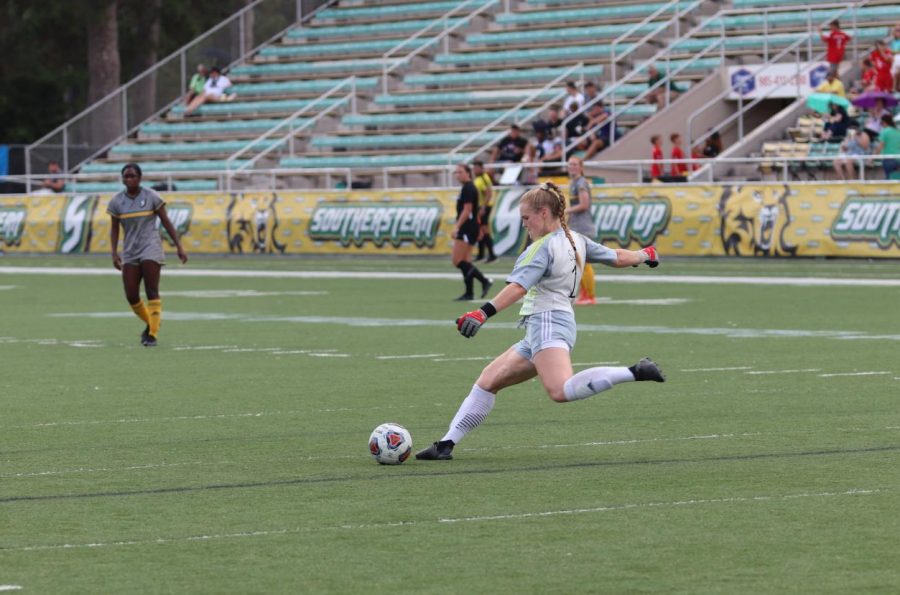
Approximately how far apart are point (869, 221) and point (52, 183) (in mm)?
23416

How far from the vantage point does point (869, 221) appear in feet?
110

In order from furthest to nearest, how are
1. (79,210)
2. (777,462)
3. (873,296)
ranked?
(79,210)
(873,296)
(777,462)

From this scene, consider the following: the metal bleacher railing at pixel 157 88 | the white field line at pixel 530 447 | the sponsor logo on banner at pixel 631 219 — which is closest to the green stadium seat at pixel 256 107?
the metal bleacher railing at pixel 157 88

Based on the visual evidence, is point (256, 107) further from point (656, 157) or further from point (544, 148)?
point (656, 157)

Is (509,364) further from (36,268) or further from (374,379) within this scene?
(36,268)

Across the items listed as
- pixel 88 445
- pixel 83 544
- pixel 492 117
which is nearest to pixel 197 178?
pixel 492 117

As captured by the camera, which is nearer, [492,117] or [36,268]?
[36,268]

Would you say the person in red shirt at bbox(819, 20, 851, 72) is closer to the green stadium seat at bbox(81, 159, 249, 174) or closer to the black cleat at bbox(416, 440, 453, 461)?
the green stadium seat at bbox(81, 159, 249, 174)

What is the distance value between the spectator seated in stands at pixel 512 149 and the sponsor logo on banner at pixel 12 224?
11978 millimetres

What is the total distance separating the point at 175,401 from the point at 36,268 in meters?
26.5

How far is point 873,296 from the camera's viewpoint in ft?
87.2

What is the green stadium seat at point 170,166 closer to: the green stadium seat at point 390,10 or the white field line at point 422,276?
the green stadium seat at point 390,10

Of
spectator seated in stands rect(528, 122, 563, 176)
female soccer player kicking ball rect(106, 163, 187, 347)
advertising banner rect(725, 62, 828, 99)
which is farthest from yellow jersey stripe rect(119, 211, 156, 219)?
advertising banner rect(725, 62, 828, 99)

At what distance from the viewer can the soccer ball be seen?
10.9 m
